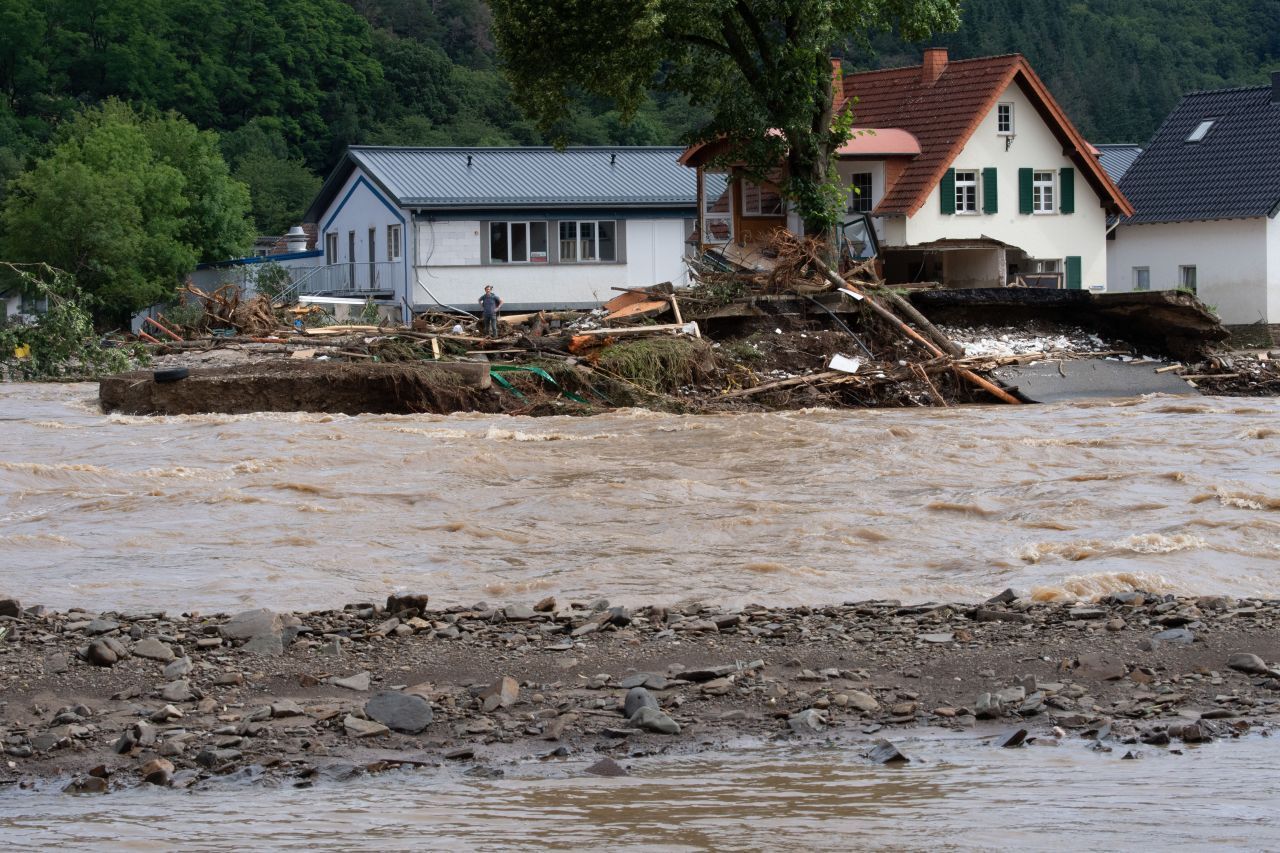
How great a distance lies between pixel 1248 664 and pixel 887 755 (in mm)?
2434

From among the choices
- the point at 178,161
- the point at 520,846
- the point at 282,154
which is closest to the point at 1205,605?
the point at 520,846

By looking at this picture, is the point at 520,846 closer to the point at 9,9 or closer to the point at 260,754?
the point at 260,754

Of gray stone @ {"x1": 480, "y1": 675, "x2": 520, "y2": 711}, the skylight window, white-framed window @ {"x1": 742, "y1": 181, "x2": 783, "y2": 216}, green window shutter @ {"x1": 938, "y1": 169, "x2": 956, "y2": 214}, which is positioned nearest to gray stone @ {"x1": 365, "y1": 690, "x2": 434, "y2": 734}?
gray stone @ {"x1": 480, "y1": 675, "x2": 520, "y2": 711}

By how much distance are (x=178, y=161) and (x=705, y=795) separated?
2112 inches

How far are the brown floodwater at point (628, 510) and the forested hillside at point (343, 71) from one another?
191 ft

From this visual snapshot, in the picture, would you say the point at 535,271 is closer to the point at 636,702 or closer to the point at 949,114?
the point at 949,114

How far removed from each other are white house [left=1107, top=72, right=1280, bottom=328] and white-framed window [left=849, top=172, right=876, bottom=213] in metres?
8.23

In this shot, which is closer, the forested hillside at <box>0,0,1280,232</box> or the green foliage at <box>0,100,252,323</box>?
the green foliage at <box>0,100,252,323</box>

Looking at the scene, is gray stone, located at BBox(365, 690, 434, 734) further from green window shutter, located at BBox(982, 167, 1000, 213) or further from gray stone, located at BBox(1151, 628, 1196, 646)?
green window shutter, located at BBox(982, 167, 1000, 213)

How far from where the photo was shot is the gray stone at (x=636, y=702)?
720cm

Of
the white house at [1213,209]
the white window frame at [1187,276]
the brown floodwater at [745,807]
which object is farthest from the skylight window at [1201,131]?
the brown floodwater at [745,807]

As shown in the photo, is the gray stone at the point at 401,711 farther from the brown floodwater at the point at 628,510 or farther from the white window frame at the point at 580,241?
the white window frame at the point at 580,241

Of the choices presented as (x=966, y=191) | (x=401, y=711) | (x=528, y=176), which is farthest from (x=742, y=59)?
(x=401, y=711)

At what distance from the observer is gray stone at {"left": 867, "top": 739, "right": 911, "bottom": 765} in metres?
6.54
